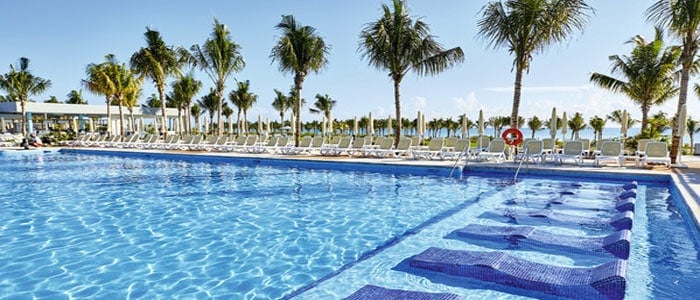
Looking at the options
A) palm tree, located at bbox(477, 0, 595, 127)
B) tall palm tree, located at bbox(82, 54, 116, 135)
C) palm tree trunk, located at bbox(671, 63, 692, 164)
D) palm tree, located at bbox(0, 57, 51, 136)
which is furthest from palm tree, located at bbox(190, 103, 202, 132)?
palm tree trunk, located at bbox(671, 63, 692, 164)

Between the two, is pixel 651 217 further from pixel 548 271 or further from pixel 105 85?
pixel 105 85

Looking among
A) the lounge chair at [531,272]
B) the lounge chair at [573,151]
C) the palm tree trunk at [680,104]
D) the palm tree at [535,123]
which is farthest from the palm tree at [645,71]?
the palm tree at [535,123]

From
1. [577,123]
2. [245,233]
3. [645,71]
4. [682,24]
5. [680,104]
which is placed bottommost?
[245,233]

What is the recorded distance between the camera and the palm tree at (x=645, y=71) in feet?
50.0

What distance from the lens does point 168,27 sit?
2367cm

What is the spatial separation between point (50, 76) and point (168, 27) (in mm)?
11720

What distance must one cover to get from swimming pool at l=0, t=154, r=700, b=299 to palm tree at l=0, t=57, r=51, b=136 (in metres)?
20.2

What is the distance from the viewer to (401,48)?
52.1 ft

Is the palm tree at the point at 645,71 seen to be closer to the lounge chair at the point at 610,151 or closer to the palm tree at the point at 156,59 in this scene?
the lounge chair at the point at 610,151


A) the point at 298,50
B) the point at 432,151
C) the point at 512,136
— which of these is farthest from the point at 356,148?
the point at 512,136

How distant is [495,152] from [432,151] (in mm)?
1911

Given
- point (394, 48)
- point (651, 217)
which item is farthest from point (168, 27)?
point (651, 217)

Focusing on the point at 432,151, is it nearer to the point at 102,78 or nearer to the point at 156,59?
the point at 156,59

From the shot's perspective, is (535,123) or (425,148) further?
(535,123)
